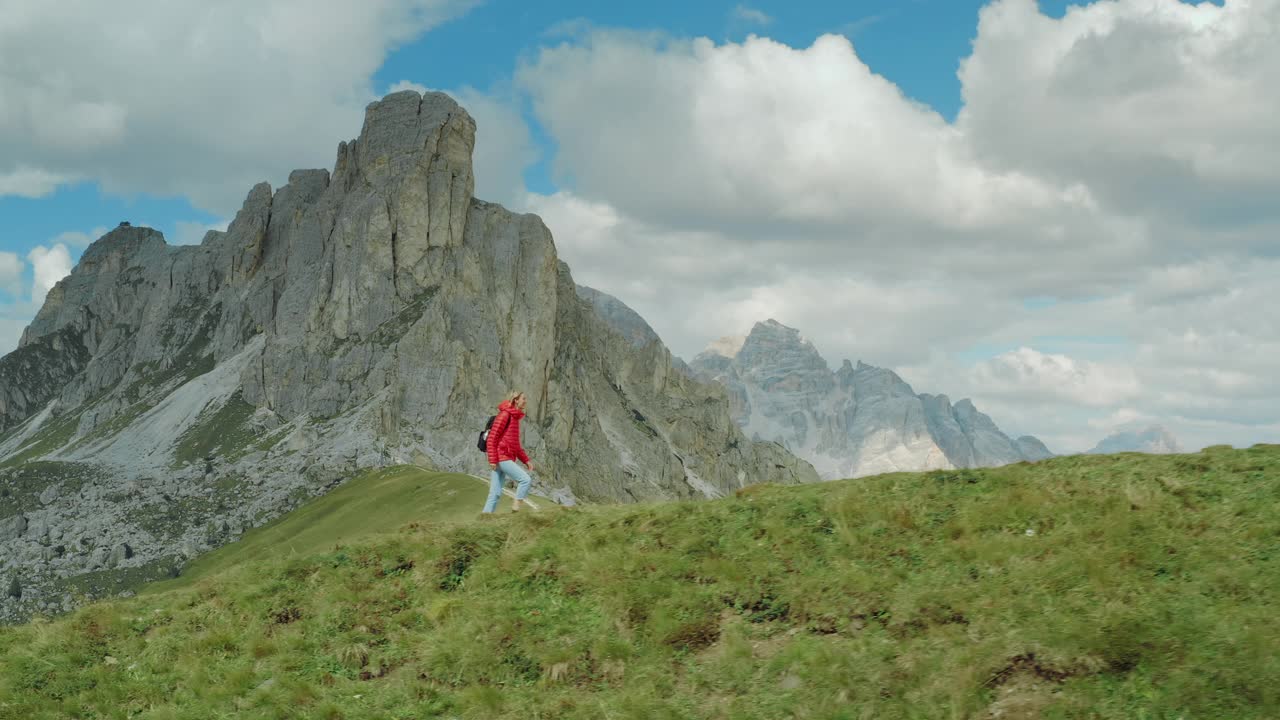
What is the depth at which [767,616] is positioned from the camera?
595 inches

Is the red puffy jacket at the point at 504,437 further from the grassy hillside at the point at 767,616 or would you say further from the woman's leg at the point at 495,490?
the grassy hillside at the point at 767,616

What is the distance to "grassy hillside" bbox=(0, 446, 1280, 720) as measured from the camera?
40.3 ft

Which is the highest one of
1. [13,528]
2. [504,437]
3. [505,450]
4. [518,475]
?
[13,528]

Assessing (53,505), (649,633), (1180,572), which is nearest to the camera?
(1180,572)

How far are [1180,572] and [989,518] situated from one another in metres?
3.16

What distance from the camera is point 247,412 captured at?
19712 cm

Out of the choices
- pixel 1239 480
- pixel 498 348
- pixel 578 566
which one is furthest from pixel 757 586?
pixel 498 348

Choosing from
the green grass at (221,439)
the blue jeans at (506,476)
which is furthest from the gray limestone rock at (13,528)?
the blue jeans at (506,476)

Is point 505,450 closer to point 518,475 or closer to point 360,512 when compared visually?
point 518,475

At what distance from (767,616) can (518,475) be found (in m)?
9.86

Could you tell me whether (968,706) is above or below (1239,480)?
below

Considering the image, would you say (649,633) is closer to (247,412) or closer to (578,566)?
(578,566)

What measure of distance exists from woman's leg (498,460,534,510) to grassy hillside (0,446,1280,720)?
9.50 ft

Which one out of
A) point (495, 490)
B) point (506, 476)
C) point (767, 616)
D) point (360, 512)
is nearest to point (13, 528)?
point (360, 512)
